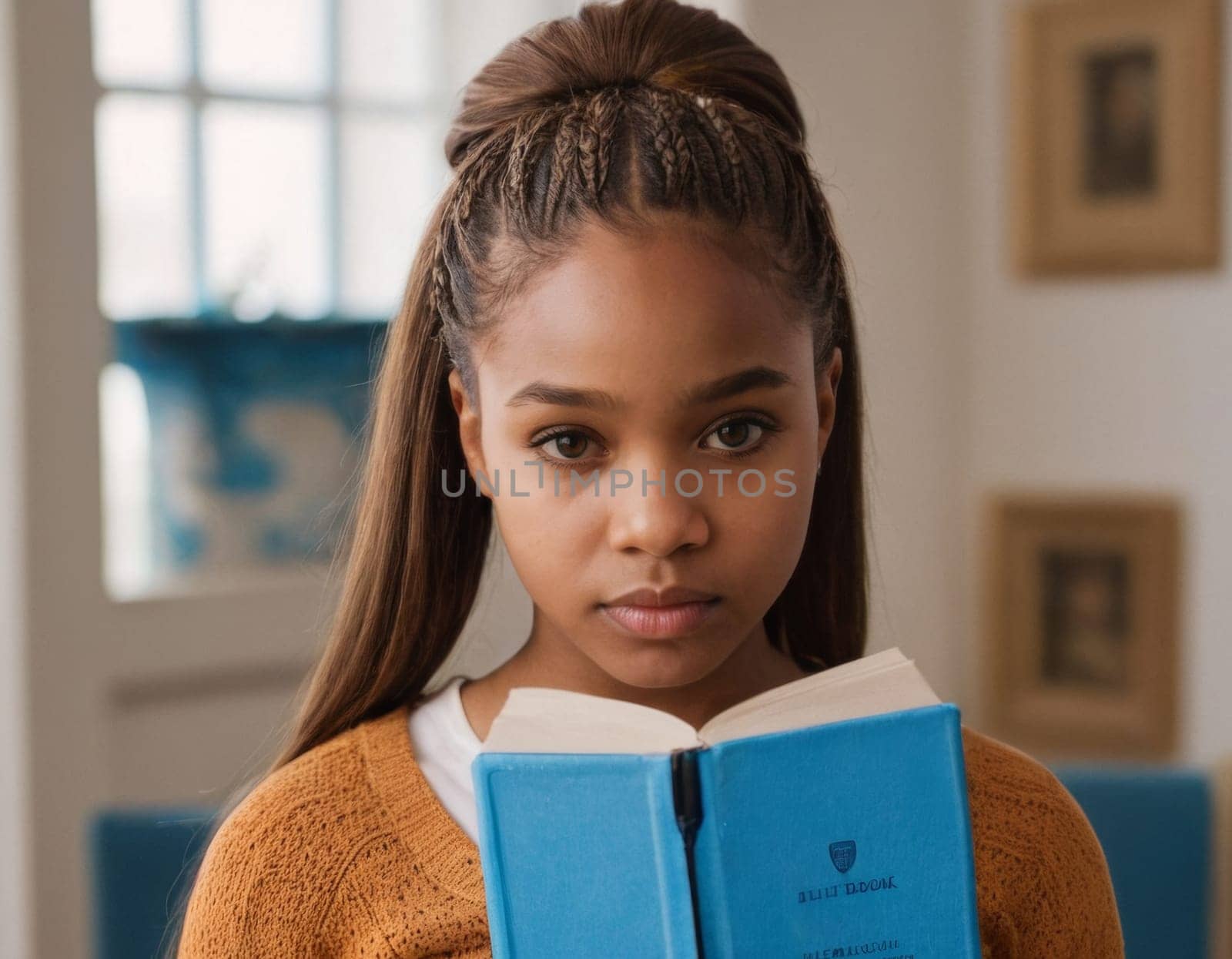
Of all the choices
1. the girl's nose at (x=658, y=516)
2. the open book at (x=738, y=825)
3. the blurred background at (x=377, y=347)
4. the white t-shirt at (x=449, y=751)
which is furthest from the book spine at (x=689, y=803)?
the blurred background at (x=377, y=347)

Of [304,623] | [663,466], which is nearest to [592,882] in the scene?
[663,466]

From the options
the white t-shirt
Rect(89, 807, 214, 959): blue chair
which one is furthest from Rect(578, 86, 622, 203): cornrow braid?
Rect(89, 807, 214, 959): blue chair

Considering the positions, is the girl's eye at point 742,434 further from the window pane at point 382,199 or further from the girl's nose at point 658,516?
the window pane at point 382,199

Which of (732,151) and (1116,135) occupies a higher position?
(1116,135)

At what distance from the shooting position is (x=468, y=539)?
880 millimetres

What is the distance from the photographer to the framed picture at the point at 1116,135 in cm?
197

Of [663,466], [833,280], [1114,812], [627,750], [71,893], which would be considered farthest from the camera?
[71,893]

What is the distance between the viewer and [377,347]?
65.6 inches

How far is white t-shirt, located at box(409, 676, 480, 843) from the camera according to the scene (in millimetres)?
811

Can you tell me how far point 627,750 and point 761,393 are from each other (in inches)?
8.3

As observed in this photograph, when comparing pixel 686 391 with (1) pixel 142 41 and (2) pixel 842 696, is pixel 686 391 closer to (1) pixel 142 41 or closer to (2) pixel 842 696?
(2) pixel 842 696

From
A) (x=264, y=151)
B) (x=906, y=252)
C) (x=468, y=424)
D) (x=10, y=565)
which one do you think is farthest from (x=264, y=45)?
(x=468, y=424)

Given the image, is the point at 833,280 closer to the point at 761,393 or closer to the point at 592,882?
the point at 761,393

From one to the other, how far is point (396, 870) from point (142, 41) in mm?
1424
